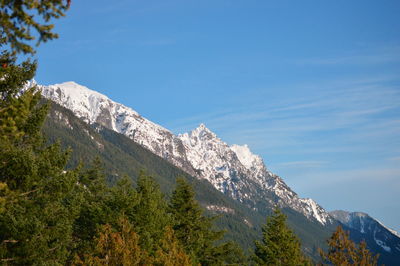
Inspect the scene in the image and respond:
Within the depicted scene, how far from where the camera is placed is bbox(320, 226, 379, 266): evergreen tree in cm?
3034

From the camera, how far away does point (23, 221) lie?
2356cm

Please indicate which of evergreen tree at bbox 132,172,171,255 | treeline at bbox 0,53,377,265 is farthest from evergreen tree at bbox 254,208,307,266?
treeline at bbox 0,53,377,265

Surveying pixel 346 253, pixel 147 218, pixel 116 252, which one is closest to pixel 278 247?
pixel 346 253

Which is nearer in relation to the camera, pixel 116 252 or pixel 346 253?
pixel 116 252

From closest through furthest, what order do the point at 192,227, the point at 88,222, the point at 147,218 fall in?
the point at 147,218, the point at 88,222, the point at 192,227

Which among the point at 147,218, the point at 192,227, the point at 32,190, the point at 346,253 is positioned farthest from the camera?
the point at 192,227

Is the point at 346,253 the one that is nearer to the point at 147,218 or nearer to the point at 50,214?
the point at 147,218

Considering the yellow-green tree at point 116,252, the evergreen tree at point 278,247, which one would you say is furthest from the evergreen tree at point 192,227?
the yellow-green tree at point 116,252

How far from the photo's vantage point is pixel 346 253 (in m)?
31.3

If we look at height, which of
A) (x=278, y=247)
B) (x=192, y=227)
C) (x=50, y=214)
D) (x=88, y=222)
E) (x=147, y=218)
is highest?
(x=278, y=247)

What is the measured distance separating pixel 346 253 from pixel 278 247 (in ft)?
41.1

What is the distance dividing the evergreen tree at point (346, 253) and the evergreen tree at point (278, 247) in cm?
1185

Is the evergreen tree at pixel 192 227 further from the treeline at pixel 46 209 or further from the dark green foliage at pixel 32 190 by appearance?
the dark green foliage at pixel 32 190

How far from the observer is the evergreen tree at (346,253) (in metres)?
30.3
